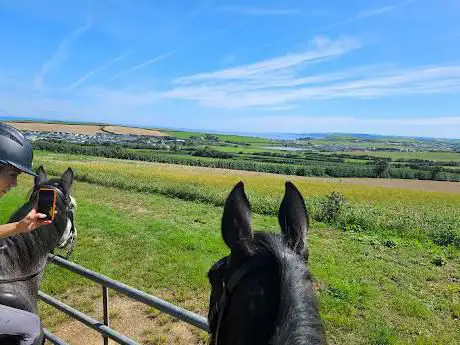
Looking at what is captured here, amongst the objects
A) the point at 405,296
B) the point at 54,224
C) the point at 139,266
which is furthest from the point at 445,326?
the point at 54,224

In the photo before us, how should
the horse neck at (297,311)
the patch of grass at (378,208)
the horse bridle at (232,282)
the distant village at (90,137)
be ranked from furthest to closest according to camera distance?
the distant village at (90,137), the patch of grass at (378,208), the horse bridle at (232,282), the horse neck at (297,311)

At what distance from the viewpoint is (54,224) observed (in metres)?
3.36

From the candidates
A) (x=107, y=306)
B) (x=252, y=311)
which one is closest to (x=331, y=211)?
(x=107, y=306)

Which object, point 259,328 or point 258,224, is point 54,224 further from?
point 258,224

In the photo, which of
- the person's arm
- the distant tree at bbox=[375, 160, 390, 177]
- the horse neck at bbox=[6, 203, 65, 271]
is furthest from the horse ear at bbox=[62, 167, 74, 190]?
the distant tree at bbox=[375, 160, 390, 177]

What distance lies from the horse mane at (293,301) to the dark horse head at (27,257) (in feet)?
7.04

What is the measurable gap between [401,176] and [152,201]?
49769mm

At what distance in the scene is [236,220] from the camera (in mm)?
1418

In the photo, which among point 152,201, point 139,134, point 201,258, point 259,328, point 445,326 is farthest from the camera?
point 139,134

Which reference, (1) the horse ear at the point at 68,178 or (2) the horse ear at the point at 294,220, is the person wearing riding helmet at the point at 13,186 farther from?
(2) the horse ear at the point at 294,220

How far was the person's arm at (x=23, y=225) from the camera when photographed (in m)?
2.26

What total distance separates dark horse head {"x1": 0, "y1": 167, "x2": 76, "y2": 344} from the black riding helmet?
0.68 metres

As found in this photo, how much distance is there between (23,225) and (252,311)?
172 centimetres

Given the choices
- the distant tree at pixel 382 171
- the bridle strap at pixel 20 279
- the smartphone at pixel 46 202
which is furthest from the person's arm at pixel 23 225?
the distant tree at pixel 382 171
